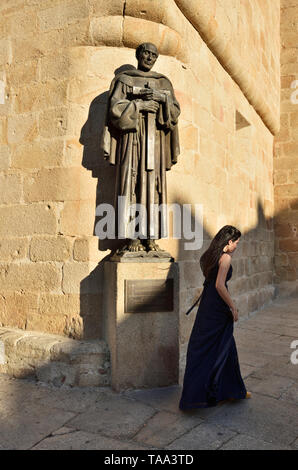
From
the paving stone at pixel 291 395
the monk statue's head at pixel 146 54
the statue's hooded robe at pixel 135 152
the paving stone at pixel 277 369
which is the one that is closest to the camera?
the paving stone at pixel 291 395

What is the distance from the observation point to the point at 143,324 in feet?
10.4

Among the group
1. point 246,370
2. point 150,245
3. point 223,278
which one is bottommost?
point 246,370

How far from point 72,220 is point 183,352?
6.14ft

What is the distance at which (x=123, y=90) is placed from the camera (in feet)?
10.8

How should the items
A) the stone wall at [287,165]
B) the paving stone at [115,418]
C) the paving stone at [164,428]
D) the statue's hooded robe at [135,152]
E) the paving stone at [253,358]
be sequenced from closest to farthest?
the paving stone at [164,428], the paving stone at [115,418], the statue's hooded robe at [135,152], the paving stone at [253,358], the stone wall at [287,165]

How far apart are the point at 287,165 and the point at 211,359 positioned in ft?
21.6

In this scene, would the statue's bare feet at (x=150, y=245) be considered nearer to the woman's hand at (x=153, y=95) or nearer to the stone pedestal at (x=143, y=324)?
the stone pedestal at (x=143, y=324)

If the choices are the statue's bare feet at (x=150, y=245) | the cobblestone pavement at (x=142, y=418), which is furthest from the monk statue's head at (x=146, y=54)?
the cobblestone pavement at (x=142, y=418)

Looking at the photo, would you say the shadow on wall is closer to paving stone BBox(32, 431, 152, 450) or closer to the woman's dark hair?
the woman's dark hair

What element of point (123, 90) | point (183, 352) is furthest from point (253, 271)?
point (123, 90)

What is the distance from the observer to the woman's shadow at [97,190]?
143 inches

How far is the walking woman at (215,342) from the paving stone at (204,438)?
10.5 inches

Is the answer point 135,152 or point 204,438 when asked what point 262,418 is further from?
point 135,152

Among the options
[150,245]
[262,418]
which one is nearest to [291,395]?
[262,418]
